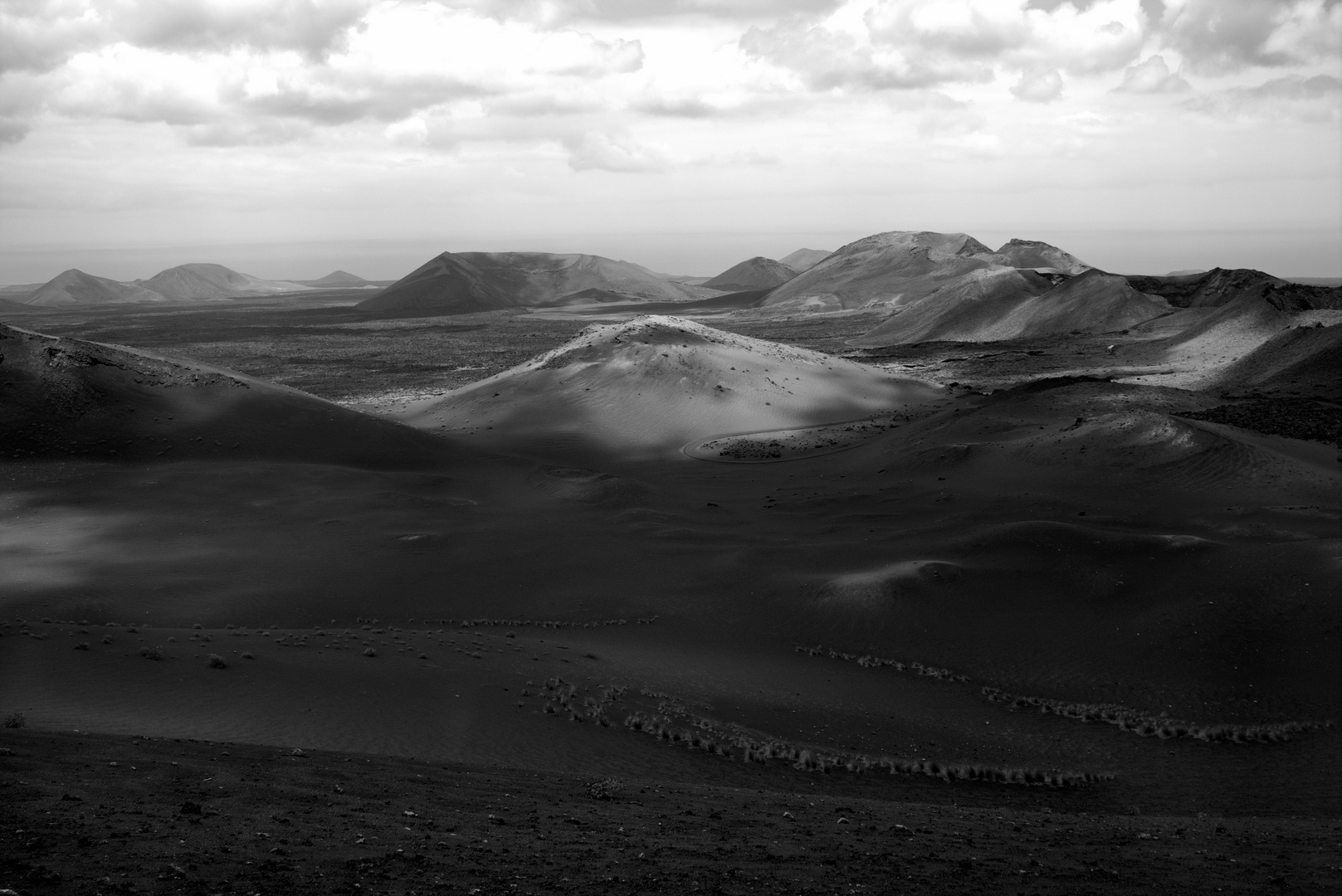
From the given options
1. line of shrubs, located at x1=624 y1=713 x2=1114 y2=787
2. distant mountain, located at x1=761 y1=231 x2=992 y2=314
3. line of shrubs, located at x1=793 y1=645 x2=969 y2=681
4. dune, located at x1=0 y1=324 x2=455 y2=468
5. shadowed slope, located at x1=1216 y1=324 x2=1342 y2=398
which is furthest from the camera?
distant mountain, located at x1=761 y1=231 x2=992 y2=314

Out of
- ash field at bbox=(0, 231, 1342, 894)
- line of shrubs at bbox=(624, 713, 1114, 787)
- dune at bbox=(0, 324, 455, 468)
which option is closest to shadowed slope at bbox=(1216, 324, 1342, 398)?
ash field at bbox=(0, 231, 1342, 894)

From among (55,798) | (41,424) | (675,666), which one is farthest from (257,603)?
(41,424)

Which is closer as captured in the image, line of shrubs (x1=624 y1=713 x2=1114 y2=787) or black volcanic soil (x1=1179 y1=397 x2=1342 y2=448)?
line of shrubs (x1=624 y1=713 x2=1114 y2=787)

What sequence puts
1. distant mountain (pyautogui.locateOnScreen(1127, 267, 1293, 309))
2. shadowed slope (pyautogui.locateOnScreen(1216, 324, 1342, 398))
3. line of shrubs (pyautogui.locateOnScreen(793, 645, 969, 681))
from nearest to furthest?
1. line of shrubs (pyautogui.locateOnScreen(793, 645, 969, 681))
2. shadowed slope (pyautogui.locateOnScreen(1216, 324, 1342, 398))
3. distant mountain (pyautogui.locateOnScreen(1127, 267, 1293, 309))

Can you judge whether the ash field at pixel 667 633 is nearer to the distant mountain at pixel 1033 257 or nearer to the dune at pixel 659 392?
the dune at pixel 659 392

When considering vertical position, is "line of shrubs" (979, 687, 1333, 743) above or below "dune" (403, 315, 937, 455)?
below

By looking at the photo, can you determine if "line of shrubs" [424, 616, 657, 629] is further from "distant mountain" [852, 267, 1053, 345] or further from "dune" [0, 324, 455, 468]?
"distant mountain" [852, 267, 1053, 345]

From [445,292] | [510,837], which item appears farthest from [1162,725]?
[445,292]
